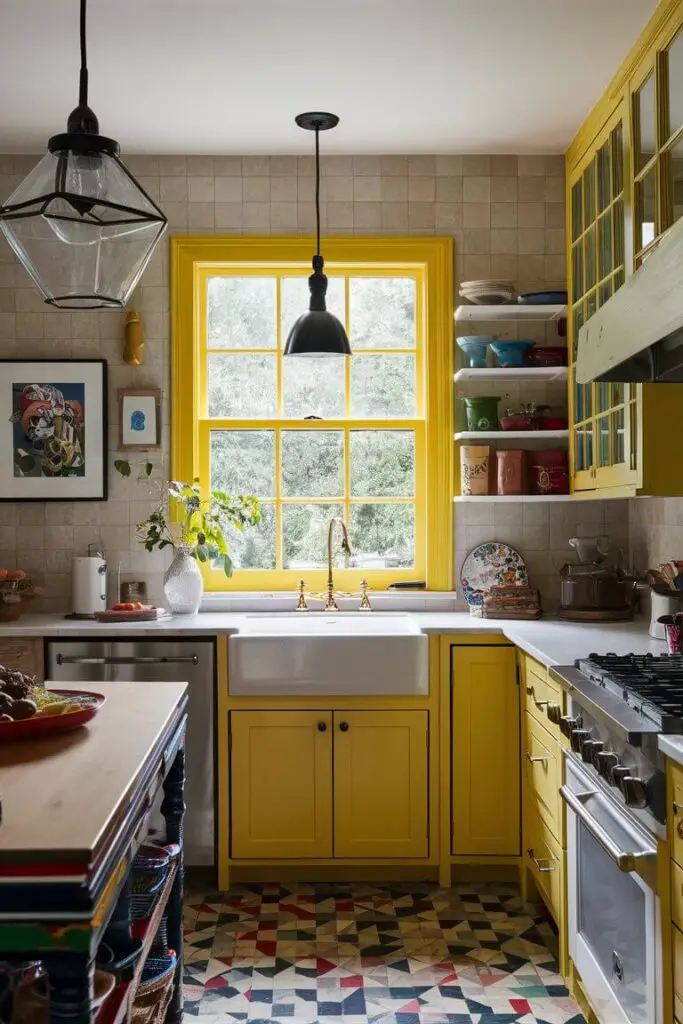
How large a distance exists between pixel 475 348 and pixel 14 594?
219cm

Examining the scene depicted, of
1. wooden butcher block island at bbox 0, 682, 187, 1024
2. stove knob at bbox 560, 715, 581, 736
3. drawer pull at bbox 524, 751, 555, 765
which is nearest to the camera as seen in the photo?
wooden butcher block island at bbox 0, 682, 187, 1024

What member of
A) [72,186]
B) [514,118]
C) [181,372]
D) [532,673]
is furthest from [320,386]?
[72,186]

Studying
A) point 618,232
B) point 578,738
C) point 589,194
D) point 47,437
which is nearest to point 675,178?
point 618,232

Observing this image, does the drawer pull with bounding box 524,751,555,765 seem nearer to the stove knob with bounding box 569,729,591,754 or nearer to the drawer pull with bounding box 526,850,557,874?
the drawer pull with bounding box 526,850,557,874

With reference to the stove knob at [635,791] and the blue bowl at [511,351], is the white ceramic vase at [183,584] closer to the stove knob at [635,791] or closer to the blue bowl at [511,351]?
the blue bowl at [511,351]

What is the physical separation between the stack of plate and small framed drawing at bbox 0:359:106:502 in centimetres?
162

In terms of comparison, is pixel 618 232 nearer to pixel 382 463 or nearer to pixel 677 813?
pixel 382 463

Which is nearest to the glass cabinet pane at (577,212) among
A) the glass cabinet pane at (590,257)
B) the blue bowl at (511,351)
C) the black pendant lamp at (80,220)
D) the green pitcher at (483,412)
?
the glass cabinet pane at (590,257)

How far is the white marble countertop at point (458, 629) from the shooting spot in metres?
3.50

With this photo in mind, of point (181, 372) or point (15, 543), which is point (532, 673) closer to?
point (181, 372)

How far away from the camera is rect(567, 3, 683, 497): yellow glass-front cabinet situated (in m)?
3.04

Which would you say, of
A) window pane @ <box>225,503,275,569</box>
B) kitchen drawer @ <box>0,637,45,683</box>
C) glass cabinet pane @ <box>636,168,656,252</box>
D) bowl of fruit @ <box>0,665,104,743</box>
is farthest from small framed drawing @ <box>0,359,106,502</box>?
glass cabinet pane @ <box>636,168,656,252</box>

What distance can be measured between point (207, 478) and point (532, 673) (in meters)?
1.83

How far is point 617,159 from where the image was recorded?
358 centimetres
